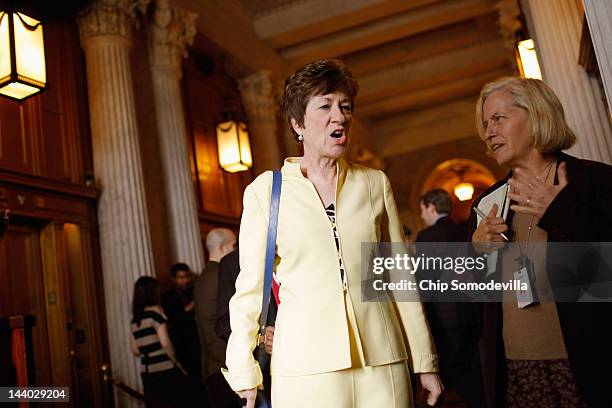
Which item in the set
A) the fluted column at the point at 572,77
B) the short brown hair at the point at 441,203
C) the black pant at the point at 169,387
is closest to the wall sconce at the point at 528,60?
the fluted column at the point at 572,77

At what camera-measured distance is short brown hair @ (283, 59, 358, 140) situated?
1.94 m

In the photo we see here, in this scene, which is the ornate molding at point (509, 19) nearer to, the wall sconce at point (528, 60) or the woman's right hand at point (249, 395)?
the wall sconce at point (528, 60)

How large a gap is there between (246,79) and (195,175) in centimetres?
317

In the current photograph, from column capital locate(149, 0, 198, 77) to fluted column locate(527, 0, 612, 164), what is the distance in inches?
197

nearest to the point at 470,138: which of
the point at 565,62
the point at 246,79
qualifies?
the point at 246,79

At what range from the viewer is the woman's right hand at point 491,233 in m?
1.96

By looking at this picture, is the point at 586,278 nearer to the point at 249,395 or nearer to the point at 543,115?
the point at 543,115

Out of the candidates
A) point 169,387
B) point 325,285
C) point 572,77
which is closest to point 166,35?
point 169,387

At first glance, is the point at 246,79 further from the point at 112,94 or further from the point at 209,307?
the point at 209,307

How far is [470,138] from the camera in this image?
19.4 m

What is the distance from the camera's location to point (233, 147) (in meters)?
8.52

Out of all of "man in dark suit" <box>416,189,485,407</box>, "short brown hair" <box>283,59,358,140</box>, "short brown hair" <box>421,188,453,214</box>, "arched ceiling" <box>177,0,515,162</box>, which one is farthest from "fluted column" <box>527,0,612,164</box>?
"arched ceiling" <box>177,0,515,162</box>

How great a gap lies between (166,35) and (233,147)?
1850mm

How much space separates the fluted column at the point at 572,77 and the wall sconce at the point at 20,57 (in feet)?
14.8
